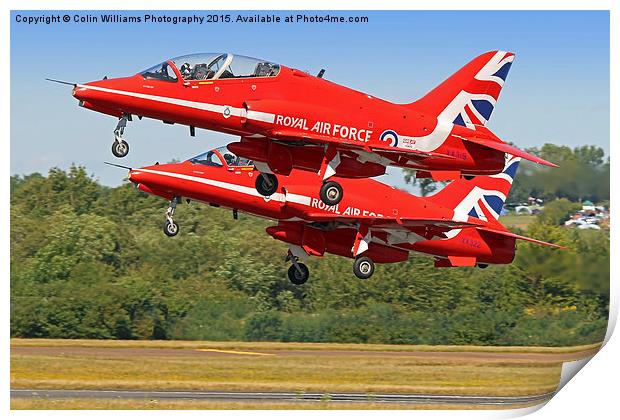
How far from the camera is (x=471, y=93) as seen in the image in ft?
111

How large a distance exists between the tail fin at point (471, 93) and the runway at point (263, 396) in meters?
6.75

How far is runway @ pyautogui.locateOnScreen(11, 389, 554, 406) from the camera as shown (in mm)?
31969

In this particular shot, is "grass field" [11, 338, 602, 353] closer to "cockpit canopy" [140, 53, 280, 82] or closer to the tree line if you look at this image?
the tree line

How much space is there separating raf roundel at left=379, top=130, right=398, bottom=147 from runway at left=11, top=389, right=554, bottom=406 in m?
6.31

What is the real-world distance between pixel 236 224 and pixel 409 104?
16624mm

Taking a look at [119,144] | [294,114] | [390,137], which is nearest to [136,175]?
[119,144]

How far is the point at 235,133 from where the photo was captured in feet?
103

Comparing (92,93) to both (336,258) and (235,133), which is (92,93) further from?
(336,258)

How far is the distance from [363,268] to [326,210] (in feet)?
8.80

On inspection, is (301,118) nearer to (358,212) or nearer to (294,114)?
(294,114)

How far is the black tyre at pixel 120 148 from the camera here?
98.9 feet

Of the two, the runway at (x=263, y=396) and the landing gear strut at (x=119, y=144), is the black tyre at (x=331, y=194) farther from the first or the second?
the runway at (x=263, y=396)

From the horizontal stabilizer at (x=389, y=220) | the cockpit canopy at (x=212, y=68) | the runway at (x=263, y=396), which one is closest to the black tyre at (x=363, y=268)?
the horizontal stabilizer at (x=389, y=220)

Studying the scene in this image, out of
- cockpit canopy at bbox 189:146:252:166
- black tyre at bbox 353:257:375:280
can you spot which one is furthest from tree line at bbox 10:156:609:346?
cockpit canopy at bbox 189:146:252:166
